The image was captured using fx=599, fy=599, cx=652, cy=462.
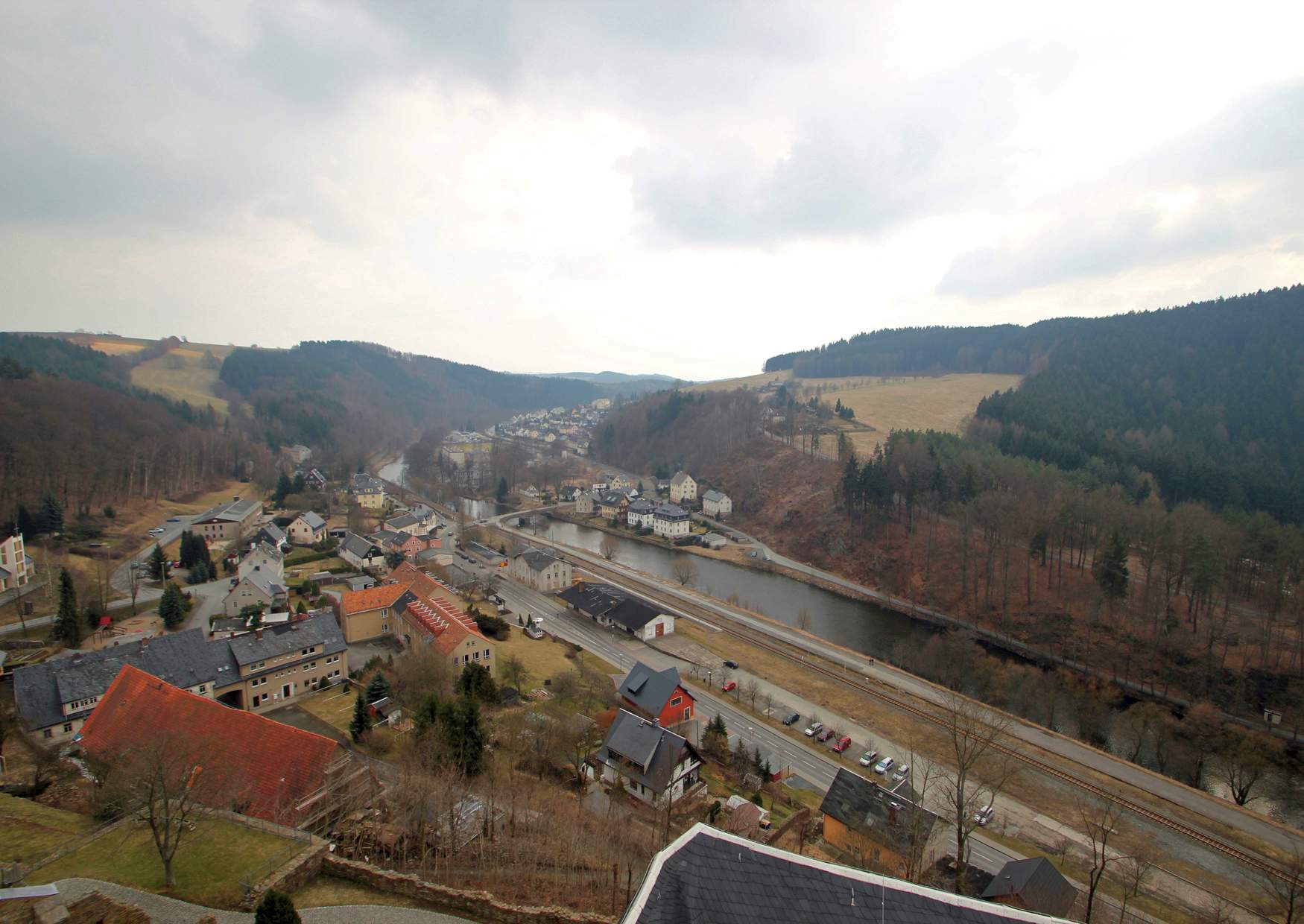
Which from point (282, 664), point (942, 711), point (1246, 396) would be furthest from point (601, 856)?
point (1246, 396)

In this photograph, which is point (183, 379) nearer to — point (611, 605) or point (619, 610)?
point (611, 605)

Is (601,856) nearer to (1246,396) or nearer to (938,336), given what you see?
(1246,396)

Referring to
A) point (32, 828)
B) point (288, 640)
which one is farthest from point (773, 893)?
→ point (288, 640)

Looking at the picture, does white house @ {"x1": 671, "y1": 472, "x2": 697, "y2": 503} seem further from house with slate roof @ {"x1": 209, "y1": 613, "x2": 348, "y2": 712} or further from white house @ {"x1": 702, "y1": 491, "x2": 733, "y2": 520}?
house with slate roof @ {"x1": 209, "y1": 613, "x2": 348, "y2": 712}

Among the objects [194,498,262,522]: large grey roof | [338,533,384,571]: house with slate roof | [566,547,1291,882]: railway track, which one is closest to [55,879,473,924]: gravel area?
[566,547,1291,882]: railway track

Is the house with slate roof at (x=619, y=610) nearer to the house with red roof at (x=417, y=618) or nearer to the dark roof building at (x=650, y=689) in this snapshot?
the house with red roof at (x=417, y=618)

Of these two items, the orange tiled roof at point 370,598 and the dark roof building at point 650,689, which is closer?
the dark roof building at point 650,689

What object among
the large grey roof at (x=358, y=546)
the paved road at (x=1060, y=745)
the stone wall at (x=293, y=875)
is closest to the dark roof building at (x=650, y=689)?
the paved road at (x=1060, y=745)
